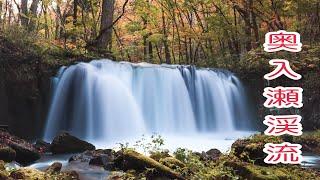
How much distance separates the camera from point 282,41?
24.4 ft

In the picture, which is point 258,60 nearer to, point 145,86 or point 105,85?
point 145,86

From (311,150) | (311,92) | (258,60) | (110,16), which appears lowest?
(311,150)

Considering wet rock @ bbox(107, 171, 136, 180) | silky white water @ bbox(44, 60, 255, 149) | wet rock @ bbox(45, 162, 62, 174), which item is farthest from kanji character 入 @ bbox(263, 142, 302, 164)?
silky white water @ bbox(44, 60, 255, 149)

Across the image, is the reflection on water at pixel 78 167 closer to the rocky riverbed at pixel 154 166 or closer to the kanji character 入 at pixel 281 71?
the rocky riverbed at pixel 154 166

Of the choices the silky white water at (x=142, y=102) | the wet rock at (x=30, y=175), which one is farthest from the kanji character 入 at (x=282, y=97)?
the silky white water at (x=142, y=102)

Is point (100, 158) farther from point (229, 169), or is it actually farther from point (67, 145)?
point (229, 169)

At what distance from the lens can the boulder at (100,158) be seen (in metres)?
9.17

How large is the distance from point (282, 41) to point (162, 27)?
1945 centimetres

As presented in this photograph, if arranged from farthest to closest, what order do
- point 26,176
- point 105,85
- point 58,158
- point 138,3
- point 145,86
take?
point 138,3
point 145,86
point 105,85
point 58,158
point 26,176

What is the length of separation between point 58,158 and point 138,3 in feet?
47.1

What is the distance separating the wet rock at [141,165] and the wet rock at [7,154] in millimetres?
2834

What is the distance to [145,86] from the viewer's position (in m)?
17.2

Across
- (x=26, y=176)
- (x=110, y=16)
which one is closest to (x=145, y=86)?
(x=110, y=16)

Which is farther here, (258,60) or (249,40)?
(249,40)
